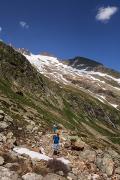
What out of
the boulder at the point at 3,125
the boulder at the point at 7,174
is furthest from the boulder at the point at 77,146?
the boulder at the point at 7,174

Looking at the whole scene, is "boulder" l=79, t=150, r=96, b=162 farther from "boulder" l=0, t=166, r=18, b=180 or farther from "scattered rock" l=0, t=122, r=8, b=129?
"boulder" l=0, t=166, r=18, b=180

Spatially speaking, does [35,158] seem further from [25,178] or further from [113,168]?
[113,168]

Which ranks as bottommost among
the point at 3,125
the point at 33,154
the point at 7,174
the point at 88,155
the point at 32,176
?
the point at 7,174

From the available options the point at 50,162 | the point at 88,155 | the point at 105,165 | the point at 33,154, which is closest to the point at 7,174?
the point at 50,162

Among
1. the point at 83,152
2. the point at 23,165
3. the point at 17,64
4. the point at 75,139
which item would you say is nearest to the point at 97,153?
the point at 83,152

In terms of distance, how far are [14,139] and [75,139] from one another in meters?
7.00

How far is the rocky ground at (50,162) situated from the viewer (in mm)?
24234

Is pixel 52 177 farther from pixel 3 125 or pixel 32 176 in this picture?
pixel 3 125

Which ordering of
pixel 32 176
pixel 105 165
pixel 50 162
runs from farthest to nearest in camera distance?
pixel 105 165, pixel 50 162, pixel 32 176

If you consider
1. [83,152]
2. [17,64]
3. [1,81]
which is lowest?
[83,152]

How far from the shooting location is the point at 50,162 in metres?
27.2

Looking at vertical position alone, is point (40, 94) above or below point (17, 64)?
below

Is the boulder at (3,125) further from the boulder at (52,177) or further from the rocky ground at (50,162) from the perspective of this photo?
the boulder at (52,177)

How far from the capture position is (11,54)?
175 m
